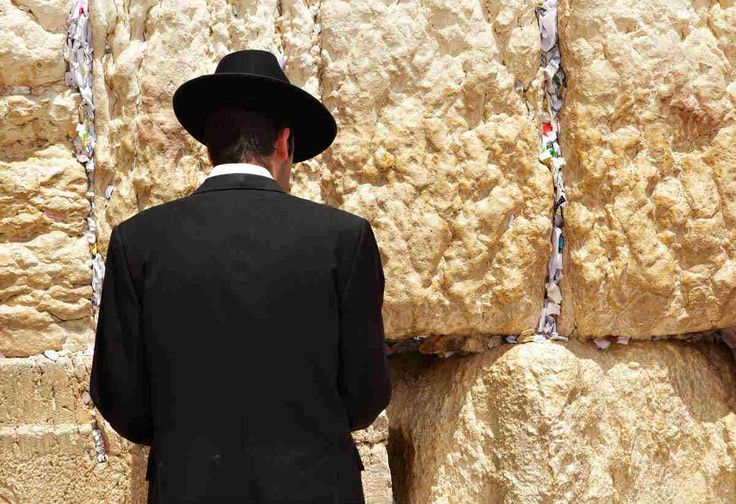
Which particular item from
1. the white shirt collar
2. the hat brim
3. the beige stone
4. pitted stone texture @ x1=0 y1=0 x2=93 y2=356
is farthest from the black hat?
the beige stone

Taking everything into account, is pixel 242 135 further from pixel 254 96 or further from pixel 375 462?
pixel 375 462

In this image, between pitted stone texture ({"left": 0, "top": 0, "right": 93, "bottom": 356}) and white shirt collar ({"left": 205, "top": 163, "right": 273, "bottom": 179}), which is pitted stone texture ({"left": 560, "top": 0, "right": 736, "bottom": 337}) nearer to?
Answer: white shirt collar ({"left": 205, "top": 163, "right": 273, "bottom": 179})

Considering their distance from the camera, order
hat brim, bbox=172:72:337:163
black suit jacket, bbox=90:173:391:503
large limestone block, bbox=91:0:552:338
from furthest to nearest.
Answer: large limestone block, bbox=91:0:552:338 → hat brim, bbox=172:72:337:163 → black suit jacket, bbox=90:173:391:503

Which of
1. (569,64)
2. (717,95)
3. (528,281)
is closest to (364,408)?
(528,281)

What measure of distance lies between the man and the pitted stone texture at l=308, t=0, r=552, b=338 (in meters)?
0.86

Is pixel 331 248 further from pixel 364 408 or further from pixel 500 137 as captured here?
pixel 500 137

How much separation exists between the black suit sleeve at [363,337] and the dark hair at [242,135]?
274 mm

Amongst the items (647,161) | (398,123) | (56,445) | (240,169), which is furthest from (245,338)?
(647,161)

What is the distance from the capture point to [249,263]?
6.51 ft

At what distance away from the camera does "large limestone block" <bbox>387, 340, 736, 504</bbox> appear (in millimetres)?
3012

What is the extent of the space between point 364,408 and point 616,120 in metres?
1.44

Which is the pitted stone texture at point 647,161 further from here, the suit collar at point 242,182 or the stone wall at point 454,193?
the suit collar at point 242,182

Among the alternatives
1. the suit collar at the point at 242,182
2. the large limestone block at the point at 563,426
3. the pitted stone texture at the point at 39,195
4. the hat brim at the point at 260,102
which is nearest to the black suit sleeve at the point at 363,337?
the suit collar at the point at 242,182

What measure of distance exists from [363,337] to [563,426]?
1.19 m
